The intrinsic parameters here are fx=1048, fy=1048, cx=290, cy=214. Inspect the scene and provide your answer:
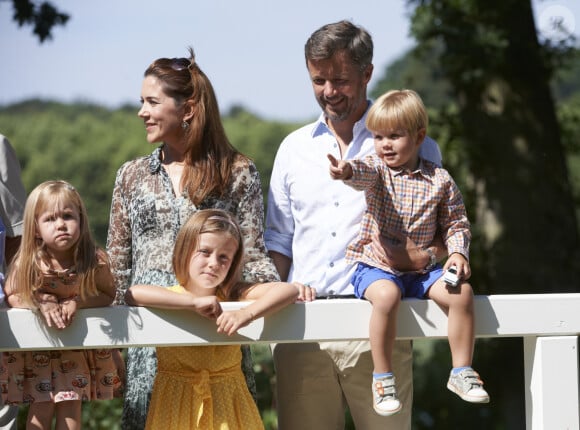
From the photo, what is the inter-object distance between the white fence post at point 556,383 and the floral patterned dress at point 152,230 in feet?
3.07

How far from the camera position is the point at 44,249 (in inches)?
124

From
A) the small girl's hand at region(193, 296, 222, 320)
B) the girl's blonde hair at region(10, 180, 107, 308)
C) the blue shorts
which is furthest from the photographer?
the blue shorts

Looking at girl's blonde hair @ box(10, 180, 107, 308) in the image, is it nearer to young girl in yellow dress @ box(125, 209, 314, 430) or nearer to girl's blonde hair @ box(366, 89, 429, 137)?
young girl in yellow dress @ box(125, 209, 314, 430)

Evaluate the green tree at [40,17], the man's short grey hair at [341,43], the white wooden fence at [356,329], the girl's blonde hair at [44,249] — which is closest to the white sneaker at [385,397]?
the white wooden fence at [356,329]

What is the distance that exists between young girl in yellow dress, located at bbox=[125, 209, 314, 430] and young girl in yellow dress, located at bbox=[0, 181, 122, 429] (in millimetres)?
161

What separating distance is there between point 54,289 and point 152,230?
51 centimetres

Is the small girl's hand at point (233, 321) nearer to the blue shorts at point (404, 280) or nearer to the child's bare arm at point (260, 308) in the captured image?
the child's bare arm at point (260, 308)

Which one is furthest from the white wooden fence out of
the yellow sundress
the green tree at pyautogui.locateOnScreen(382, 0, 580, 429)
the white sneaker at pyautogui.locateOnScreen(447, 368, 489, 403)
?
the green tree at pyautogui.locateOnScreen(382, 0, 580, 429)

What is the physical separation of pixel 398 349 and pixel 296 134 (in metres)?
0.88

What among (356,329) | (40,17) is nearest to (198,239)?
(356,329)

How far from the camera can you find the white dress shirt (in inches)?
145

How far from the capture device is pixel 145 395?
3455 millimetres

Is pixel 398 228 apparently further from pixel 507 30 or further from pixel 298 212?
pixel 507 30

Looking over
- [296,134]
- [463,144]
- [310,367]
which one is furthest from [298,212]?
[463,144]
